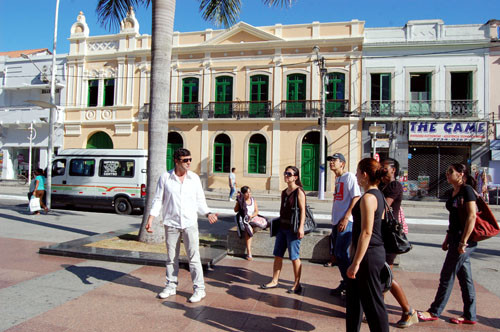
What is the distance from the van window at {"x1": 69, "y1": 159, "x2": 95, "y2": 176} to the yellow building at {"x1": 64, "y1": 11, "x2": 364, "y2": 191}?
10.2 meters

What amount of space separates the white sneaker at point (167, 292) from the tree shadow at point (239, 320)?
25 centimetres

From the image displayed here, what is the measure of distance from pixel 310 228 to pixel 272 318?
162 centimetres

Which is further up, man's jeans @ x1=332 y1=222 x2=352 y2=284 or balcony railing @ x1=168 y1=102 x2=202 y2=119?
balcony railing @ x1=168 y1=102 x2=202 y2=119

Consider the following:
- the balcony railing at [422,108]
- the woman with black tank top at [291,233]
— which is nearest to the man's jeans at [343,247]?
A: the woman with black tank top at [291,233]

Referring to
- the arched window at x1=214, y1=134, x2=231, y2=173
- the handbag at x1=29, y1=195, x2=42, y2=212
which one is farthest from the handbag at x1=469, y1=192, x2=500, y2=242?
the arched window at x1=214, y1=134, x2=231, y2=173

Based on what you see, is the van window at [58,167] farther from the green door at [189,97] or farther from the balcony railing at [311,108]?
the balcony railing at [311,108]

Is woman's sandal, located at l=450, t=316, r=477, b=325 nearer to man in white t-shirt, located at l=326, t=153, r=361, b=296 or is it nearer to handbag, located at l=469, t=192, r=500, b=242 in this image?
handbag, located at l=469, t=192, r=500, b=242

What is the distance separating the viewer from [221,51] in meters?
23.0

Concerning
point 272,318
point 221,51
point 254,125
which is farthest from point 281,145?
point 272,318

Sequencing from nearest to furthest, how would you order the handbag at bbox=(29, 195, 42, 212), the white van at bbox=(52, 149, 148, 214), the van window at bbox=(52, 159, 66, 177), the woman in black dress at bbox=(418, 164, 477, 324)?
1. the woman in black dress at bbox=(418, 164, 477, 324)
2. the handbag at bbox=(29, 195, 42, 212)
3. the white van at bbox=(52, 149, 148, 214)
4. the van window at bbox=(52, 159, 66, 177)

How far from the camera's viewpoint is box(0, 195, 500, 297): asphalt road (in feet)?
20.7

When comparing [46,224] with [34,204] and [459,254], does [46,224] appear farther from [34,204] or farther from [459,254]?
[459,254]

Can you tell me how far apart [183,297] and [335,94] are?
1906 centimetres

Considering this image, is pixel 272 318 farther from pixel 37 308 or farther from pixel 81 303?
pixel 37 308
